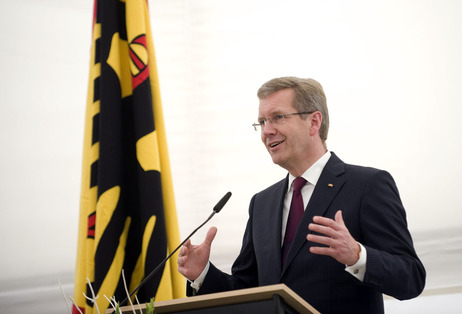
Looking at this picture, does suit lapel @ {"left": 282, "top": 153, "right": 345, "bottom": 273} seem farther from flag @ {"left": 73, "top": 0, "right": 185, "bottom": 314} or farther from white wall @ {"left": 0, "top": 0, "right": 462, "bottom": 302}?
white wall @ {"left": 0, "top": 0, "right": 462, "bottom": 302}

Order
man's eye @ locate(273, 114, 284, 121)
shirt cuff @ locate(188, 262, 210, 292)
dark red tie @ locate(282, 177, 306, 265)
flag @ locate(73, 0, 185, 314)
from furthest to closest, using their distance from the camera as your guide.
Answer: flag @ locate(73, 0, 185, 314) → man's eye @ locate(273, 114, 284, 121) → dark red tie @ locate(282, 177, 306, 265) → shirt cuff @ locate(188, 262, 210, 292)

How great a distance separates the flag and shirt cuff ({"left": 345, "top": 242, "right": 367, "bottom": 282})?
1.30 m

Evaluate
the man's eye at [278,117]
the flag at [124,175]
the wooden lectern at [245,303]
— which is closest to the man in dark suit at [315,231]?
the man's eye at [278,117]

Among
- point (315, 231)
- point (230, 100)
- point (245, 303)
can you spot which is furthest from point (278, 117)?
point (245, 303)

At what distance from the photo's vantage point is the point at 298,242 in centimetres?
212

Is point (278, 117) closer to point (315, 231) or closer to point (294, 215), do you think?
point (294, 215)

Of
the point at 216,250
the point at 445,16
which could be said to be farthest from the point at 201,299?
the point at 445,16

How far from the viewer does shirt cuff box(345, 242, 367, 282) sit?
174 centimetres

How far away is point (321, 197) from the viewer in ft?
7.23

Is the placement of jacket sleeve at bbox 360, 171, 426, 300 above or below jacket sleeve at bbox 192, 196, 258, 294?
above

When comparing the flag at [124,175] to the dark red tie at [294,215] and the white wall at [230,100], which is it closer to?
the white wall at [230,100]

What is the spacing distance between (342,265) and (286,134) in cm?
73

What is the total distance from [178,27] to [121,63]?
805mm

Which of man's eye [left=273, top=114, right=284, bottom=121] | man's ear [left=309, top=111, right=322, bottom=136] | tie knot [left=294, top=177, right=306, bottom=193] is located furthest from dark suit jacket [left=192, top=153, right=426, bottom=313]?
man's eye [left=273, top=114, right=284, bottom=121]
